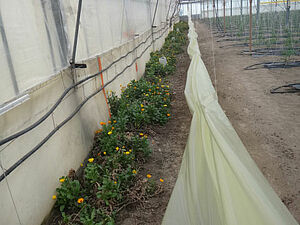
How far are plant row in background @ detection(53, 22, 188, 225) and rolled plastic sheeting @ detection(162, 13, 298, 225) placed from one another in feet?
2.08

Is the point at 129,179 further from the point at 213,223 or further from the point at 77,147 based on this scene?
the point at 213,223

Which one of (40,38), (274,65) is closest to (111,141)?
(40,38)

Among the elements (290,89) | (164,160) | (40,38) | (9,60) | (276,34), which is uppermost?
(40,38)

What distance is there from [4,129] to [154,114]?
2490 millimetres

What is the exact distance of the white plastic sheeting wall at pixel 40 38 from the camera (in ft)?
5.72

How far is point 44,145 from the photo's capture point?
7.04ft

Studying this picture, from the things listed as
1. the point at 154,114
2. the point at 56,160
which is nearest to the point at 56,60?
the point at 56,160

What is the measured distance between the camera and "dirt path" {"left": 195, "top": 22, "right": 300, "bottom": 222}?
2.69 metres

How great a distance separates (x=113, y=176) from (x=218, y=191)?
1.32 meters

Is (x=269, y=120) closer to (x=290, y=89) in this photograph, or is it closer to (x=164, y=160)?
(x=290, y=89)

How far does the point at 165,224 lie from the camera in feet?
5.36

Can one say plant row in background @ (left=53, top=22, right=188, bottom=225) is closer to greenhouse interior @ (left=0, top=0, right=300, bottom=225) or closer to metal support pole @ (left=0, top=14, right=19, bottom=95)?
greenhouse interior @ (left=0, top=0, right=300, bottom=225)

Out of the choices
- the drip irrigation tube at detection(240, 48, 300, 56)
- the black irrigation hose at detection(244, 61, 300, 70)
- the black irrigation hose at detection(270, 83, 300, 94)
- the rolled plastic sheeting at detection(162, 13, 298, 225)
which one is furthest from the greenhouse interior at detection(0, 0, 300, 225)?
the drip irrigation tube at detection(240, 48, 300, 56)

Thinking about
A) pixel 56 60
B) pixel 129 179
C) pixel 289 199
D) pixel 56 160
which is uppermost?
pixel 56 60
